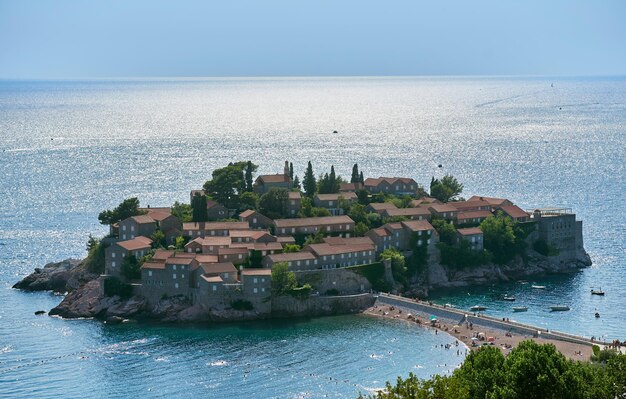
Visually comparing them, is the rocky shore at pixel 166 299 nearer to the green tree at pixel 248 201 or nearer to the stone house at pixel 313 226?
the stone house at pixel 313 226

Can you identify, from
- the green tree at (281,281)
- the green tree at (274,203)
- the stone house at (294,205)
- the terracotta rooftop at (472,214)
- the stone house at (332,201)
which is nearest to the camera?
the green tree at (281,281)

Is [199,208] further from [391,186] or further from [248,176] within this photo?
[391,186]

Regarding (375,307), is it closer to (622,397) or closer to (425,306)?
(425,306)

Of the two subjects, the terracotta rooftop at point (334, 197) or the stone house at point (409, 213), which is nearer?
the stone house at point (409, 213)

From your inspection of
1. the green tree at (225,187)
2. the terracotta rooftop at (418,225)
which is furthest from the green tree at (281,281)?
the green tree at (225,187)

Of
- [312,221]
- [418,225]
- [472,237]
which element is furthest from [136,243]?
[472,237]

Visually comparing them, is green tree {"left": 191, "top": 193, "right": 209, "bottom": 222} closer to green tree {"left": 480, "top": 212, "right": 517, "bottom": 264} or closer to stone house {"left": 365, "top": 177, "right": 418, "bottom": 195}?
stone house {"left": 365, "top": 177, "right": 418, "bottom": 195}

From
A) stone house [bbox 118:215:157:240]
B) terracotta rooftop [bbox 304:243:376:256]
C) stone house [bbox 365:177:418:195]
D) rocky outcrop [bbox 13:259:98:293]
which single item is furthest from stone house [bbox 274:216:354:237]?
rocky outcrop [bbox 13:259:98:293]
